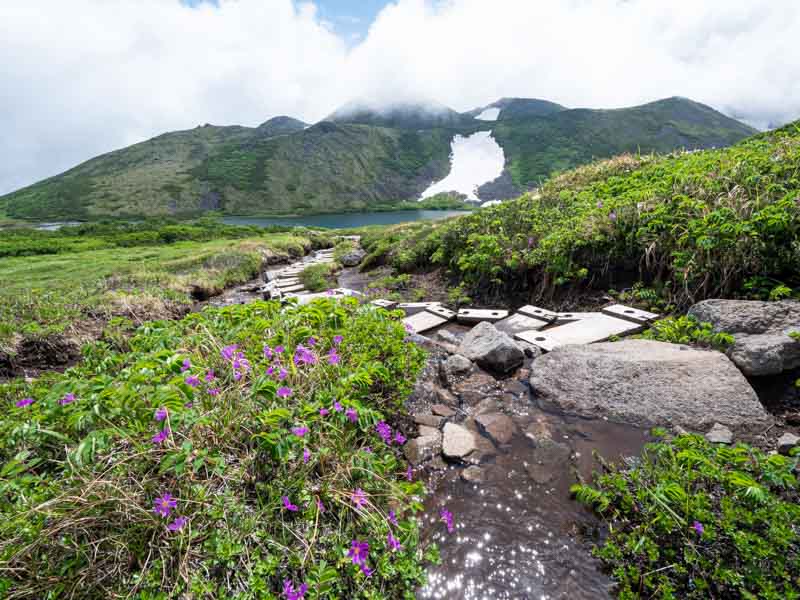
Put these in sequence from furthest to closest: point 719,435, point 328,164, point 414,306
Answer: point 328,164, point 414,306, point 719,435

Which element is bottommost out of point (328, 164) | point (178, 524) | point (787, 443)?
point (787, 443)

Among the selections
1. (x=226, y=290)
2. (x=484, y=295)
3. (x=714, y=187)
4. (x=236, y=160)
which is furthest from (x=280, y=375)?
(x=236, y=160)

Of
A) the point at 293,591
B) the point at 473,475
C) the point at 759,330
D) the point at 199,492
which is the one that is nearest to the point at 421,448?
the point at 473,475

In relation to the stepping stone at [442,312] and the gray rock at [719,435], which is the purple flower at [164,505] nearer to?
the gray rock at [719,435]

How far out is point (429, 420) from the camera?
351 cm

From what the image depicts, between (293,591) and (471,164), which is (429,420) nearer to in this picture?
(293,591)

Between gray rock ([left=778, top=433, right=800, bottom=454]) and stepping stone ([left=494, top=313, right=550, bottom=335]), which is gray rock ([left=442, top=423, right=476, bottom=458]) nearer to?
gray rock ([left=778, top=433, right=800, bottom=454])

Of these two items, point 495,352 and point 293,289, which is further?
point 293,289

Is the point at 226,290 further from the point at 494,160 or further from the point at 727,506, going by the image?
the point at 494,160

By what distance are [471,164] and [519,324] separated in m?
162

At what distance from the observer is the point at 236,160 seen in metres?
132

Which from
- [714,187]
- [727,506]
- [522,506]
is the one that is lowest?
[522,506]

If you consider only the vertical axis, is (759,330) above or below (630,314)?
above

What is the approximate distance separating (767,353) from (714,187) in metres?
3.96
